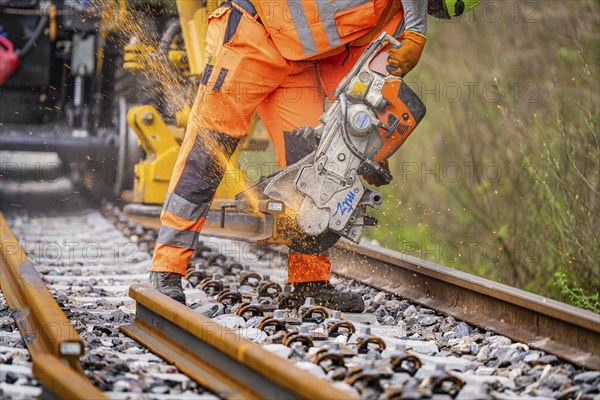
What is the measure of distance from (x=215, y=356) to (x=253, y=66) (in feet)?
5.81

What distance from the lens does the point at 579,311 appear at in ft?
12.7

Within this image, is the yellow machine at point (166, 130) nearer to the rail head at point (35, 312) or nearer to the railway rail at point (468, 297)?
the railway rail at point (468, 297)

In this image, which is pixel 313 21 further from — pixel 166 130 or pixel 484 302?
pixel 166 130

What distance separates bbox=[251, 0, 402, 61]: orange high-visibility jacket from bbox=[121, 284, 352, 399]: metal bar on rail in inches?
53.3

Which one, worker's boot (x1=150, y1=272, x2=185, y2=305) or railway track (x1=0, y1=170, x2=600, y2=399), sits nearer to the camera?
railway track (x1=0, y1=170, x2=600, y2=399)

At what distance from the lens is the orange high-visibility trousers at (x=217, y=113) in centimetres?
476

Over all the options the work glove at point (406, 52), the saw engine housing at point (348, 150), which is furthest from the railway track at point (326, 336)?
the work glove at point (406, 52)

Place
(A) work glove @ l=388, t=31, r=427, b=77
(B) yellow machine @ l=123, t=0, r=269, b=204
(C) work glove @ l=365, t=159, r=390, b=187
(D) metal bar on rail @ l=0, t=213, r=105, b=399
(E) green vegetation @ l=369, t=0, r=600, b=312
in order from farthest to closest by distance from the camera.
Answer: (B) yellow machine @ l=123, t=0, r=269, b=204 < (E) green vegetation @ l=369, t=0, r=600, b=312 < (C) work glove @ l=365, t=159, r=390, b=187 < (A) work glove @ l=388, t=31, r=427, b=77 < (D) metal bar on rail @ l=0, t=213, r=105, b=399

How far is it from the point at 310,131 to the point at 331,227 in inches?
19.0

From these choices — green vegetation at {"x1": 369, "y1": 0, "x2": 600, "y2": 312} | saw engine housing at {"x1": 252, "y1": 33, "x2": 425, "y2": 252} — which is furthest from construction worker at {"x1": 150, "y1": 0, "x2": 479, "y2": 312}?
green vegetation at {"x1": 369, "y1": 0, "x2": 600, "y2": 312}

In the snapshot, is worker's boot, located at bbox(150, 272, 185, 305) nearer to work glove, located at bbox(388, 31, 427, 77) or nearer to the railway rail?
the railway rail

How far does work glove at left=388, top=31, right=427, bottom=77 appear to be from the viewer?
4.64 m

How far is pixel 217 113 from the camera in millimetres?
4809

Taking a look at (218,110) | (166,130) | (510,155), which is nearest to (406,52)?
(218,110)
